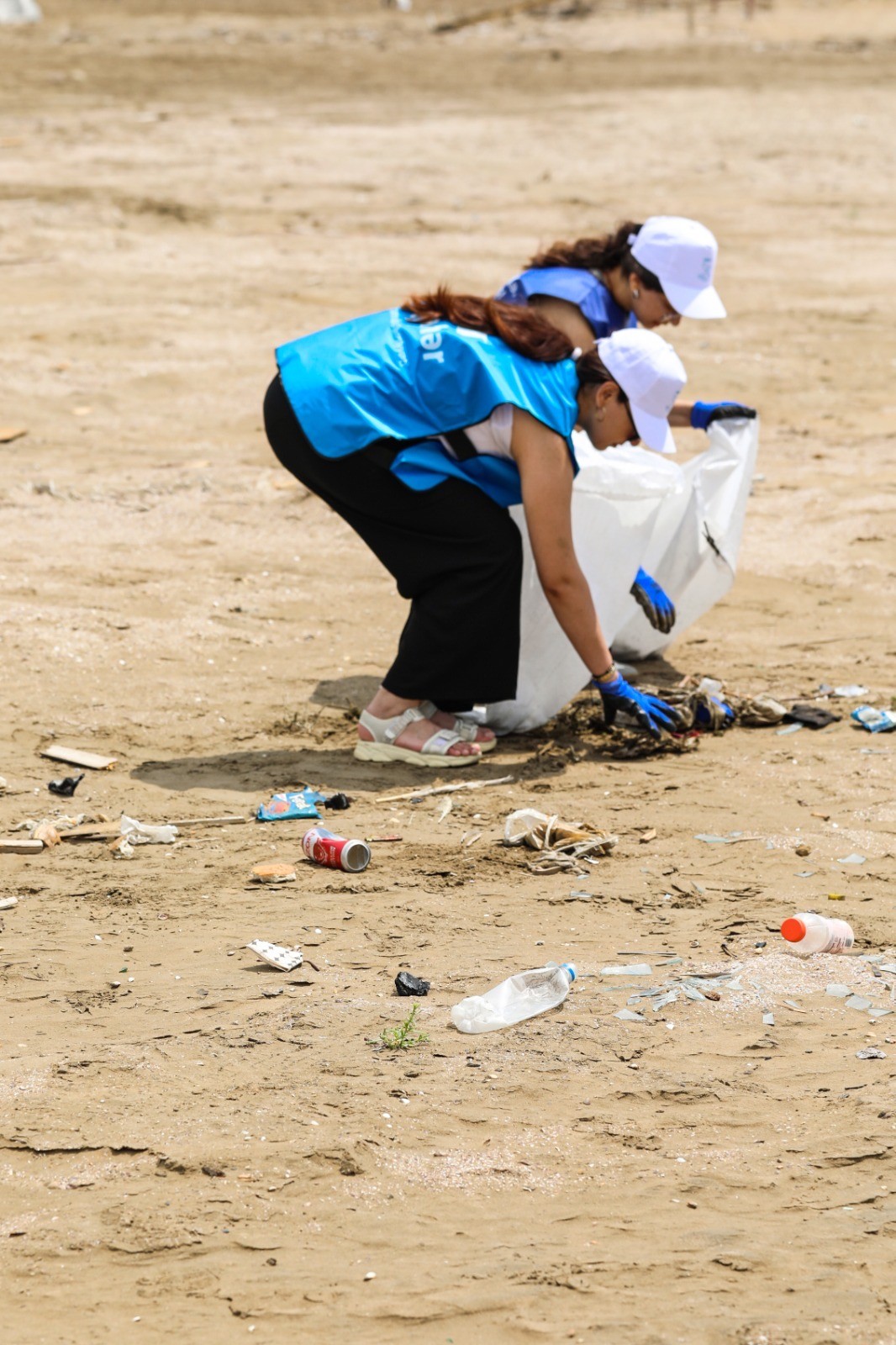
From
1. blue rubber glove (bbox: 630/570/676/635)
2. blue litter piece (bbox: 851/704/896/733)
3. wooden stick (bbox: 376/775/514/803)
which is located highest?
blue rubber glove (bbox: 630/570/676/635)

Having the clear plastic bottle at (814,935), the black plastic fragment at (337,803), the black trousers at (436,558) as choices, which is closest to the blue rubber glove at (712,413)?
the black trousers at (436,558)

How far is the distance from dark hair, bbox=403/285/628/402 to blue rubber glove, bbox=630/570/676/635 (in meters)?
0.83

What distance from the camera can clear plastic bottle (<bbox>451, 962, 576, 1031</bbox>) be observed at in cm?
292

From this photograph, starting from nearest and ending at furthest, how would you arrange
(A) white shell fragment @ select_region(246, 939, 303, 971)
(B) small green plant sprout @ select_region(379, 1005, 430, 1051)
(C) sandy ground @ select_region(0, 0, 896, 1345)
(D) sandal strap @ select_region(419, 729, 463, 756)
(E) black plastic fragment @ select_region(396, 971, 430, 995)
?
1. (C) sandy ground @ select_region(0, 0, 896, 1345)
2. (B) small green plant sprout @ select_region(379, 1005, 430, 1051)
3. (E) black plastic fragment @ select_region(396, 971, 430, 995)
4. (A) white shell fragment @ select_region(246, 939, 303, 971)
5. (D) sandal strap @ select_region(419, 729, 463, 756)

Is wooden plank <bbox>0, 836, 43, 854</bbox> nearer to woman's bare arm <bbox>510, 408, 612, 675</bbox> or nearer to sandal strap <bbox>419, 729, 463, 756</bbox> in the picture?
sandal strap <bbox>419, 729, 463, 756</bbox>

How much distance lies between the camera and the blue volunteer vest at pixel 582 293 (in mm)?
4633

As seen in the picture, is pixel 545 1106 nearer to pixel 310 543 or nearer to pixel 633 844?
pixel 633 844

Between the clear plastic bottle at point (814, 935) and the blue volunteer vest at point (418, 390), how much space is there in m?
1.39

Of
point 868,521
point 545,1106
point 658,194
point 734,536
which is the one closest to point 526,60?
point 658,194

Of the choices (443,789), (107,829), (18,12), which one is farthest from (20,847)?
(18,12)

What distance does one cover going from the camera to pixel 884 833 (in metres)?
3.79

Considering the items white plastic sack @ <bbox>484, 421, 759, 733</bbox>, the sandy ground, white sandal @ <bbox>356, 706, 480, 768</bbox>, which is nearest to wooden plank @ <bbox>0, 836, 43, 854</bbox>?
the sandy ground

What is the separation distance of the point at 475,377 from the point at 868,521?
2764 millimetres

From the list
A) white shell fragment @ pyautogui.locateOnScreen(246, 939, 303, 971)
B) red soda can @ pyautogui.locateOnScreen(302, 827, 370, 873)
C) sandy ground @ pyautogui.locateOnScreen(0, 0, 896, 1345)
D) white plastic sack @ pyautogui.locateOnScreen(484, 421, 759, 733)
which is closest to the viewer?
sandy ground @ pyautogui.locateOnScreen(0, 0, 896, 1345)
